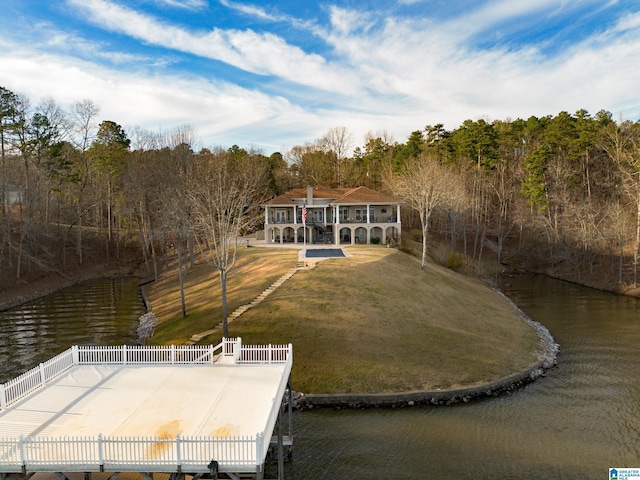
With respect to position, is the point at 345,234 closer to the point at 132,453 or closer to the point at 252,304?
the point at 252,304

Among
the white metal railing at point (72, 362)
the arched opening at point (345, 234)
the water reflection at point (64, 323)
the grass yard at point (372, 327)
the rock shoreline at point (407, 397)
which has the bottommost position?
the rock shoreline at point (407, 397)

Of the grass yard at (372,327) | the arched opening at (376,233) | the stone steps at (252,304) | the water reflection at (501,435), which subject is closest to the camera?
the water reflection at (501,435)

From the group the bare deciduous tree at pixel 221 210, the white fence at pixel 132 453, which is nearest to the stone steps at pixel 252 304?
the bare deciduous tree at pixel 221 210

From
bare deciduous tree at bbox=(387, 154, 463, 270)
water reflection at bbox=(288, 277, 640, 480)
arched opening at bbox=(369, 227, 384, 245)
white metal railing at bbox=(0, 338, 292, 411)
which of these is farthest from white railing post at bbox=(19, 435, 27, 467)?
arched opening at bbox=(369, 227, 384, 245)

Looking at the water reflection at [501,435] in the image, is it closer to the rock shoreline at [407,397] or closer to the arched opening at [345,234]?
the rock shoreline at [407,397]

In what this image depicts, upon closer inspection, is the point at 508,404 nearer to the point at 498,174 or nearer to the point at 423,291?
the point at 423,291

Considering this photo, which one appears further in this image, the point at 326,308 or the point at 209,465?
the point at 326,308

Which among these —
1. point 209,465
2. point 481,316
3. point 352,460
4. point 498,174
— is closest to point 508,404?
point 352,460
